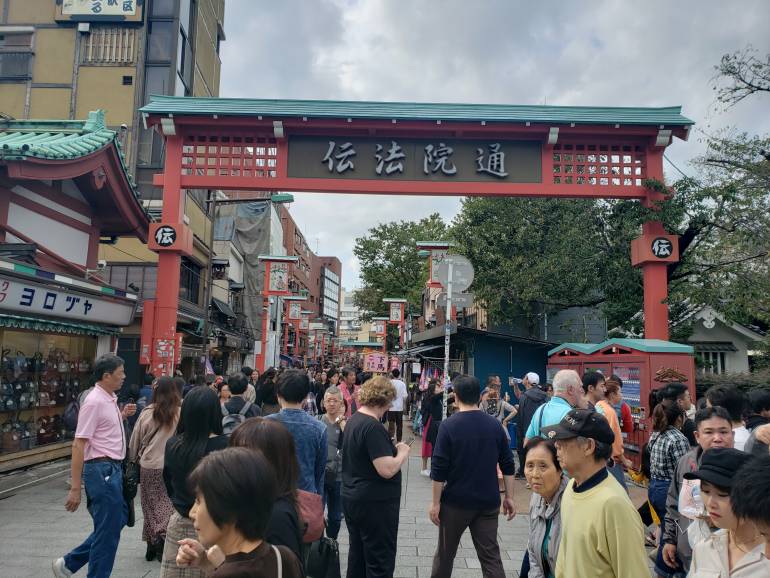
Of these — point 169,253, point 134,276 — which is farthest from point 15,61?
point 169,253

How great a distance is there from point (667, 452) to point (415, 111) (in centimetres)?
1004

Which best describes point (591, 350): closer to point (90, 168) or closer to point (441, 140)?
point (441, 140)

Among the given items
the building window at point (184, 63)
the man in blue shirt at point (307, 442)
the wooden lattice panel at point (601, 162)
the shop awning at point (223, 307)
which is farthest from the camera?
the shop awning at point (223, 307)

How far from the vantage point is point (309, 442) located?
4262mm

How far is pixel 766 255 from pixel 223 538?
12.2 meters

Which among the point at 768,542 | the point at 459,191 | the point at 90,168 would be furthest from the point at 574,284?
the point at 768,542

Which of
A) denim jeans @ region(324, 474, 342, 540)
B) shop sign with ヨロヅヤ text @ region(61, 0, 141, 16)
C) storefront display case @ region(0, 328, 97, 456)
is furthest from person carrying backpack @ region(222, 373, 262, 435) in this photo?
shop sign with ヨロヅヤ text @ region(61, 0, 141, 16)

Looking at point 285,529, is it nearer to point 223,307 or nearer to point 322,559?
point 322,559

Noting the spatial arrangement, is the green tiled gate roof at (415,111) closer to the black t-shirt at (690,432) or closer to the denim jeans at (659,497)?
the black t-shirt at (690,432)

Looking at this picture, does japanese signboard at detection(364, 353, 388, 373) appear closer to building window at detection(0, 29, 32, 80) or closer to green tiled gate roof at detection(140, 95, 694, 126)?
green tiled gate roof at detection(140, 95, 694, 126)

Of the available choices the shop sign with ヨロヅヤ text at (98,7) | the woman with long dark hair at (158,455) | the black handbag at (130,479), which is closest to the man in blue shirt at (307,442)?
the woman with long dark hair at (158,455)

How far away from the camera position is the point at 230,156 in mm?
13664

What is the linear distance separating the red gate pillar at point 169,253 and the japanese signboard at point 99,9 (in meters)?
11.5

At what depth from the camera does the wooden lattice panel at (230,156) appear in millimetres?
13609
